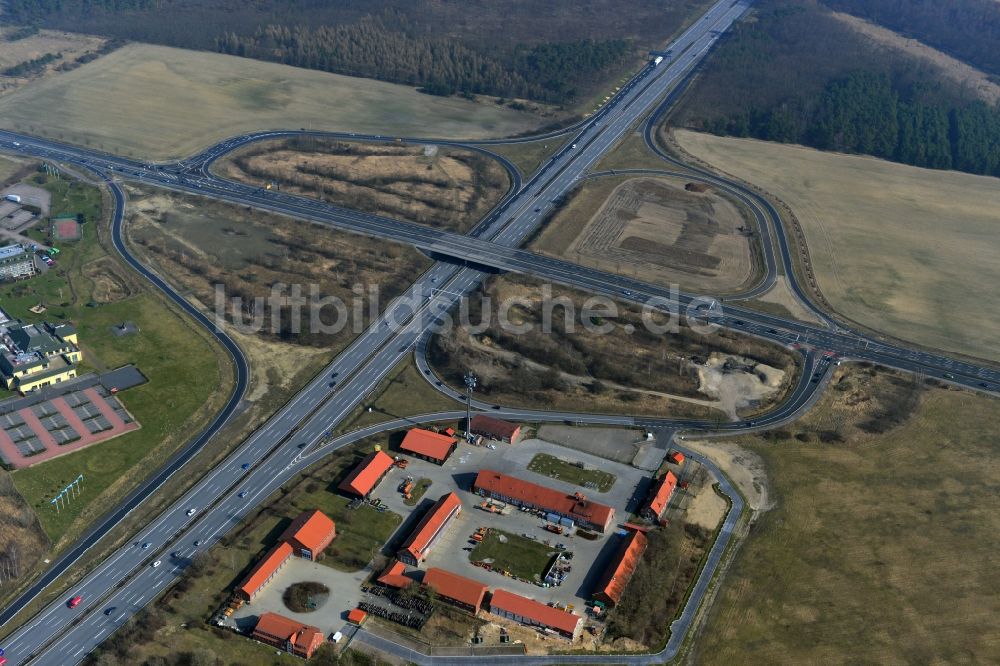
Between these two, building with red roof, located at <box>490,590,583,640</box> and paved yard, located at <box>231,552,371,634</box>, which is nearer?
building with red roof, located at <box>490,590,583,640</box>

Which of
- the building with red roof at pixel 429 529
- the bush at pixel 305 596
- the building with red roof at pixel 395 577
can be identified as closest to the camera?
the bush at pixel 305 596

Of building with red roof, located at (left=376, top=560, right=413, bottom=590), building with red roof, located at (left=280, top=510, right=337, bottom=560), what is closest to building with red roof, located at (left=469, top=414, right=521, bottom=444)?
building with red roof, located at (left=280, top=510, right=337, bottom=560)

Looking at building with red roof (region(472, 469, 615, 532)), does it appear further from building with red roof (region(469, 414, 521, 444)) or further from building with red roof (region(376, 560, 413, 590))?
building with red roof (region(376, 560, 413, 590))

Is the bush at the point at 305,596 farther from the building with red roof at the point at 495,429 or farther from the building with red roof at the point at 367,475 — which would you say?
the building with red roof at the point at 495,429

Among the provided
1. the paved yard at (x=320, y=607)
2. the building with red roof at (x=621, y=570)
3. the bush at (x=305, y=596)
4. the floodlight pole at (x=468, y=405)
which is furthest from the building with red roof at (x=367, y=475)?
the building with red roof at (x=621, y=570)

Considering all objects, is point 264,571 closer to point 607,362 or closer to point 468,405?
point 468,405

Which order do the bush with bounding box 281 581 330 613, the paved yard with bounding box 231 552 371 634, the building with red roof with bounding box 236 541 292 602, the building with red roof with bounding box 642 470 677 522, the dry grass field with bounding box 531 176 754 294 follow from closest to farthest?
the paved yard with bounding box 231 552 371 634 < the bush with bounding box 281 581 330 613 < the building with red roof with bounding box 236 541 292 602 < the building with red roof with bounding box 642 470 677 522 < the dry grass field with bounding box 531 176 754 294

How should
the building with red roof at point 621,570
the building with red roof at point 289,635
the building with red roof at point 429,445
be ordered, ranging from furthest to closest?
1. the building with red roof at point 429,445
2. the building with red roof at point 621,570
3. the building with red roof at point 289,635

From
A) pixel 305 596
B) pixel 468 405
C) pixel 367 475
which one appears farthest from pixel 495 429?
pixel 305 596
